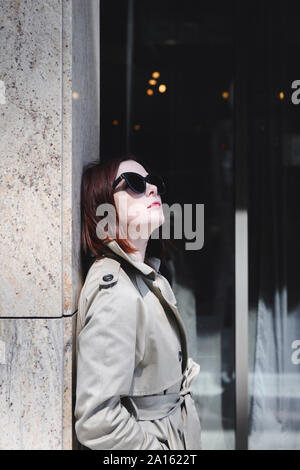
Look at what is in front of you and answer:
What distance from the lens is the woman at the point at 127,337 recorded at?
4.59 ft

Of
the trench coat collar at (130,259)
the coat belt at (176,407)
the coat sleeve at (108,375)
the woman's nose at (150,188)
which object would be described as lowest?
the coat belt at (176,407)

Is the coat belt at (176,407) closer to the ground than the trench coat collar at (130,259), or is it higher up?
closer to the ground

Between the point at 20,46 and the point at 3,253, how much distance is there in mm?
789

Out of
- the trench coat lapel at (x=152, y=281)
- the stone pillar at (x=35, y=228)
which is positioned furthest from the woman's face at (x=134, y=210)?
the stone pillar at (x=35, y=228)

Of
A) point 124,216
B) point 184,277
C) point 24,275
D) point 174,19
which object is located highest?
point 174,19

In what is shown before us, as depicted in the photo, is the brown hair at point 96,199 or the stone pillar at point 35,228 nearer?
the stone pillar at point 35,228

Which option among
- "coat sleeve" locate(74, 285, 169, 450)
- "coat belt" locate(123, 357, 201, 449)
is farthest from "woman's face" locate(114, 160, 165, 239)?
"coat belt" locate(123, 357, 201, 449)

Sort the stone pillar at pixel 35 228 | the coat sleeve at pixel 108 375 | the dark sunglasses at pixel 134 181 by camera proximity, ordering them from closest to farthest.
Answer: the coat sleeve at pixel 108 375, the stone pillar at pixel 35 228, the dark sunglasses at pixel 134 181

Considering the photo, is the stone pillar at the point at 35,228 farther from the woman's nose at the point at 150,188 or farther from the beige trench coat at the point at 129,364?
the woman's nose at the point at 150,188

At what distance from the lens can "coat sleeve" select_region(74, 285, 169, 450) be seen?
1378 mm

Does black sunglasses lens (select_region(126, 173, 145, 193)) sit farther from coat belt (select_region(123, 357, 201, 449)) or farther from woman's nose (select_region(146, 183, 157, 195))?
coat belt (select_region(123, 357, 201, 449))
